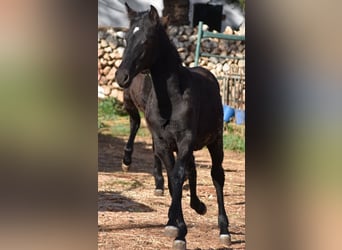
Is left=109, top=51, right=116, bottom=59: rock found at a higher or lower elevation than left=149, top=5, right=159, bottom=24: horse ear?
higher

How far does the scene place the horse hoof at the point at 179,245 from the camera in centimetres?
246

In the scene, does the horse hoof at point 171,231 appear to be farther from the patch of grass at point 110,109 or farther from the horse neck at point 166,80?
the patch of grass at point 110,109

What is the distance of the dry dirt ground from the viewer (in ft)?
8.10

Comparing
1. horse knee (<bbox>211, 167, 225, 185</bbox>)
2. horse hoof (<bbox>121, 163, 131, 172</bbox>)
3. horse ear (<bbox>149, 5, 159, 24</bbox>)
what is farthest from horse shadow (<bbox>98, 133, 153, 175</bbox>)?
horse ear (<bbox>149, 5, 159, 24</bbox>)

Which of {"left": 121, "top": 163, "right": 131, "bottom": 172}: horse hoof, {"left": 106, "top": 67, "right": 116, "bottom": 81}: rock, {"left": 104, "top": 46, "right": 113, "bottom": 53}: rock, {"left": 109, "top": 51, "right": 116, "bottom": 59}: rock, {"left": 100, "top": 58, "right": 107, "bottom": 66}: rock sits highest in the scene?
{"left": 104, "top": 46, "right": 113, "bottom": 53}: rock

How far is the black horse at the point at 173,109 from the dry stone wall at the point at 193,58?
1024 millimetres

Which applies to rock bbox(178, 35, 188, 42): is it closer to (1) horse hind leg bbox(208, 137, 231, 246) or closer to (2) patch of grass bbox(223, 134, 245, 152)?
(2) patch of grass bbox(223, 134, 245, 152)

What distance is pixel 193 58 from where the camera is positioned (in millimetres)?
4715

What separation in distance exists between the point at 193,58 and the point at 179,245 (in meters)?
2.49
